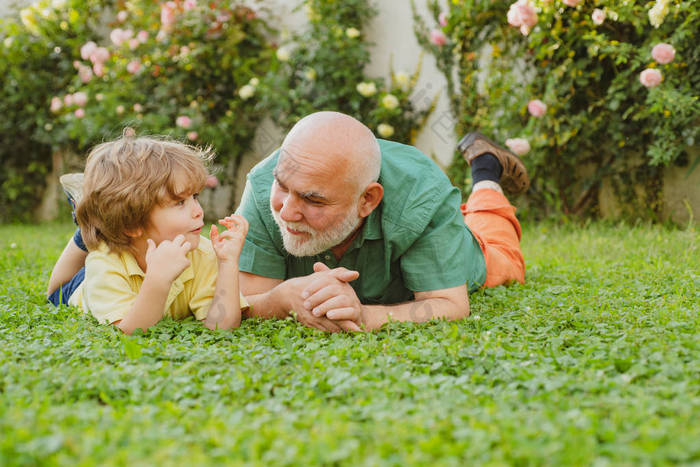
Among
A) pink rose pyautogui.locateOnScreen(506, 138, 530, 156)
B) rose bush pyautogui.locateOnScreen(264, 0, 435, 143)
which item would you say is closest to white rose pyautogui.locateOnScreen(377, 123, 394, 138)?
rose bush pyautogui.locateOnScreen(264, 0, 435, 143)

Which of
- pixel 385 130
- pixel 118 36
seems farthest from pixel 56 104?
pixel 385 130

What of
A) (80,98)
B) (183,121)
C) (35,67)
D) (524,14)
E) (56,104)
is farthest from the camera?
(35,67)

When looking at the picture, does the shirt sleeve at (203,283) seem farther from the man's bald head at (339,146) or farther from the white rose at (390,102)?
the white rose at (390,102)

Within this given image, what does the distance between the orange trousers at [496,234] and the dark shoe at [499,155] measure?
349 mm

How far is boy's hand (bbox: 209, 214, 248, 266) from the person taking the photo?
8.38 feet

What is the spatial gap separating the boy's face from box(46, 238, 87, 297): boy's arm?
1.93 ft

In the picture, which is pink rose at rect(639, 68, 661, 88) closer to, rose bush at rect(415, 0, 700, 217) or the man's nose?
rose bush at rect(415, 0, 700, 217)

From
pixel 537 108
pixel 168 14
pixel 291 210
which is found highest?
pixel 168 14

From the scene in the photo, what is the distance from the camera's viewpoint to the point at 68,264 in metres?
3.01

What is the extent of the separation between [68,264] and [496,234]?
227 centimetres

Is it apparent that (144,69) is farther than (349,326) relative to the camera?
Yes

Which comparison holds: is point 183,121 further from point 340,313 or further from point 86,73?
point 340,313

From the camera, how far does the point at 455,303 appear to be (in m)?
2.58

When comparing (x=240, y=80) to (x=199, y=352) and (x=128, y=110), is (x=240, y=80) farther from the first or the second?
(x=199, y=352)
